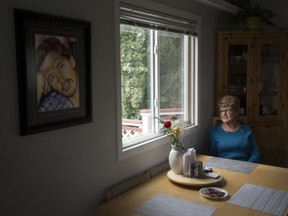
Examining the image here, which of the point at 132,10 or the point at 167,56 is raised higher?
the point at 132,10

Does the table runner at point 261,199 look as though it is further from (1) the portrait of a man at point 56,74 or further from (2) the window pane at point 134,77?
(1) the portrait of a man at point 56,74

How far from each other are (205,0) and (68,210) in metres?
2.18

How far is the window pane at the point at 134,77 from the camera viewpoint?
7.64 feet

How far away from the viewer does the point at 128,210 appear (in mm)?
1823

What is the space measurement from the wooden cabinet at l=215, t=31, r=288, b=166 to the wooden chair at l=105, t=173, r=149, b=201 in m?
1.62

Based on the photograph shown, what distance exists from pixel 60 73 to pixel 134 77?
0.87 metres

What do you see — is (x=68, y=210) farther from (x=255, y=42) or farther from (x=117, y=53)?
(x=255, y=42)

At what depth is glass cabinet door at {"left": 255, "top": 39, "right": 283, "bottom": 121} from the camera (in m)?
3.47

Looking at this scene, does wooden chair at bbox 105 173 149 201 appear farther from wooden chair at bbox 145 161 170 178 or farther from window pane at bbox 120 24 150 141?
window pane at bbox 120 24 150 141

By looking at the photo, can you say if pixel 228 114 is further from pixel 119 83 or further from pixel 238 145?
pixel 119 83

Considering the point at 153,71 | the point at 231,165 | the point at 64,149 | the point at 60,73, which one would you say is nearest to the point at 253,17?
the point at 153,71

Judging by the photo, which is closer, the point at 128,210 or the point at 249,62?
the point at 128,210

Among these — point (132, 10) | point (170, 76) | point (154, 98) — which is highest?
point (132, 10)

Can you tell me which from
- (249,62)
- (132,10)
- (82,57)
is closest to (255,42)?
(249,62)
